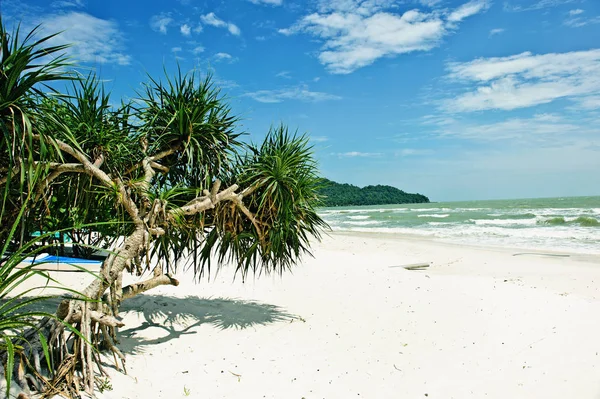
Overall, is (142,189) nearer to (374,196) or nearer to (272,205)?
(272,205)

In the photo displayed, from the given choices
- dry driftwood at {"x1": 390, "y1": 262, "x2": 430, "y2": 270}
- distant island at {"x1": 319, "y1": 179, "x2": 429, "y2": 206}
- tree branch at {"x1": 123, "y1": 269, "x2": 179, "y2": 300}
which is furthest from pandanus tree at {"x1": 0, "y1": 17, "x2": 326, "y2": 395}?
distant island at {"x1": 319, "y1": 179, "x2": 429, "y2": 206}

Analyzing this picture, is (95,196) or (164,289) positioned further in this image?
(164,289)

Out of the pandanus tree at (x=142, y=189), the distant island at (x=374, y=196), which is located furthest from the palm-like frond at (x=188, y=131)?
the distant island at (x=374, y=196)

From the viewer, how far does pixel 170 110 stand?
17.7 ft

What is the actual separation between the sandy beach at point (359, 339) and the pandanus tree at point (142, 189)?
2.14 ft

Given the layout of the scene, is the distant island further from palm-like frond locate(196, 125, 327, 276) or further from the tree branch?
the tree branch

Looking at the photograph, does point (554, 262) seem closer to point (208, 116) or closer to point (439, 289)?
point (439, 289)

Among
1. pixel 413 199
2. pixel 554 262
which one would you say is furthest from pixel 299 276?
pixel 413 199

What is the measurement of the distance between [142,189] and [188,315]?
2.28 meters

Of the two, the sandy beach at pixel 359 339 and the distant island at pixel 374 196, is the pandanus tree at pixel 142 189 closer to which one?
the sandy beach at pixel 359 339

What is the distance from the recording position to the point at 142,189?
4801 millimetres

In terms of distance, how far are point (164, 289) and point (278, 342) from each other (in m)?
3.19

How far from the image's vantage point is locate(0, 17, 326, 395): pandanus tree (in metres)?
3.79

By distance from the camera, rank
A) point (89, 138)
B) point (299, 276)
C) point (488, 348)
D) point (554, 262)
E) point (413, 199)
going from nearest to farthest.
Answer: point (89, 138)
point (488, 348)
point (299, 276)
point (554, 262)
point (413, 199)
